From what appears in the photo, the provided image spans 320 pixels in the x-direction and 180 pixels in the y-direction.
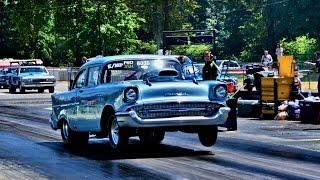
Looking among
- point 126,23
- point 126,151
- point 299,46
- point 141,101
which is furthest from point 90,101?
point 299,46

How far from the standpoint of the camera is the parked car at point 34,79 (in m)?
47.2

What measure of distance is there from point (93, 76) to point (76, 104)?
0.71 meters

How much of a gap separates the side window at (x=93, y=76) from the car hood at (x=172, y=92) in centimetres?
144

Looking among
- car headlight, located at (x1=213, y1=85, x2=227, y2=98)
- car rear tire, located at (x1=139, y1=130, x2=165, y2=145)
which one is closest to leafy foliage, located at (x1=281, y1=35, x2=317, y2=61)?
car rear tire, located at (x1=139, y1=130, x2=165, y2=145)

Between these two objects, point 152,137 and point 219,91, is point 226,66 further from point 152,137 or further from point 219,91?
point 219,91

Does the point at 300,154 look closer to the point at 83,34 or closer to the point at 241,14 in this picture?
the point at 83,34

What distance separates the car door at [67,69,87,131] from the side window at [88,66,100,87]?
0.22m

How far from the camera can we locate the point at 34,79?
47.4 meters

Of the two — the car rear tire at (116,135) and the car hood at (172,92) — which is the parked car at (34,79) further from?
the car hood at (172,92)

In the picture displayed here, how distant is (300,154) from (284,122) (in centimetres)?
838

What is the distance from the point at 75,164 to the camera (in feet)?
40.4

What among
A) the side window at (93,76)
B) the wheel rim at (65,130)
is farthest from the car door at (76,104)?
the wheel rim at (65,130)

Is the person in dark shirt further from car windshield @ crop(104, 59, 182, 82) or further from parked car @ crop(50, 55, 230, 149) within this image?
car windshield @ crop(104, 59, 182, 82)

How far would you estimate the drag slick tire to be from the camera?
15.6 metres
